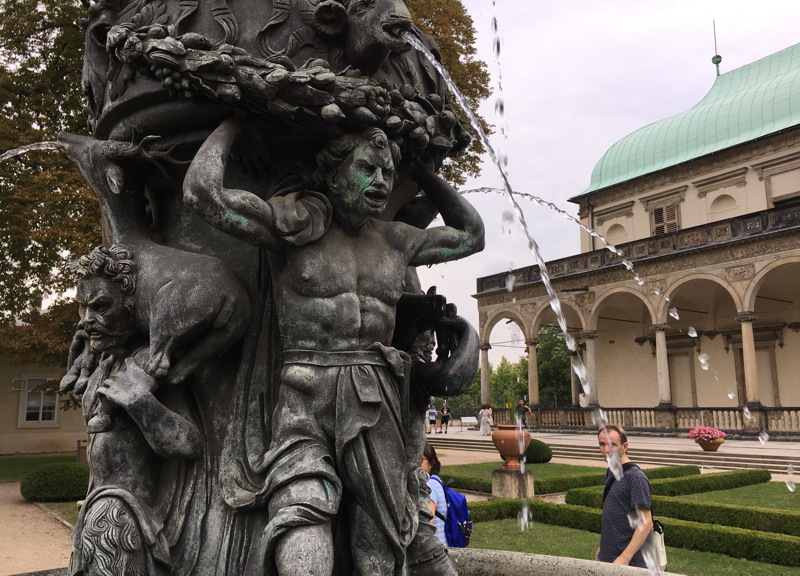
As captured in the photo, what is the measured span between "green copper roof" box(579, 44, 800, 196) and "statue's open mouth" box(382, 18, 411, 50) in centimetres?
3295

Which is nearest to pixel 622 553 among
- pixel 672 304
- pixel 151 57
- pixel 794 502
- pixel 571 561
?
pixel 571 561

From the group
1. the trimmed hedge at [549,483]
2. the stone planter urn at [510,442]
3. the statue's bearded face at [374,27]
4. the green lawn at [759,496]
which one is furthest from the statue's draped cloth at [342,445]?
the stone planter urn at [510,442]

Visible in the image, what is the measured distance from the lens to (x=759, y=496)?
12.2 meters

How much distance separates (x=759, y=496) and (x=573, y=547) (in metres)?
5.61

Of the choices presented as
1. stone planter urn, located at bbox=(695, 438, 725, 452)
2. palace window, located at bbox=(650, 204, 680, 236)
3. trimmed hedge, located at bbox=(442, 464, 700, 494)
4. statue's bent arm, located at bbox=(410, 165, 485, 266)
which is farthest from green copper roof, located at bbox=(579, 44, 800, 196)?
statue's bent arm, located at bbox=(410, 165, 485, 266)

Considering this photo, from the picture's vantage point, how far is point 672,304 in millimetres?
29547

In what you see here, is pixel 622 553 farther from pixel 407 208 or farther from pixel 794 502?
pixel 794 502

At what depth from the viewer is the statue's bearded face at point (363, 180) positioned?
2.55 m

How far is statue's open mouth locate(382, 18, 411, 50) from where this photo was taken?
2.62 metres

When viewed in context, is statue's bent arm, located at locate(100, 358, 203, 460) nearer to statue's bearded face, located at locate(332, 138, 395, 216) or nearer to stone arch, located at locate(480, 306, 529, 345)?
statue's bearded face, located at locate(332, 138, 395, 216)

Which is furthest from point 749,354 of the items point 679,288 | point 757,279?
point 679,288

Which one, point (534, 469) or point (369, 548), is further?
point (534, 469)

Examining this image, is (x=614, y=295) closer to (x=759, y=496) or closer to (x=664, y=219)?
(x=664, y=219)

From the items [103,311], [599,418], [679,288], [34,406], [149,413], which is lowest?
[34,406]
